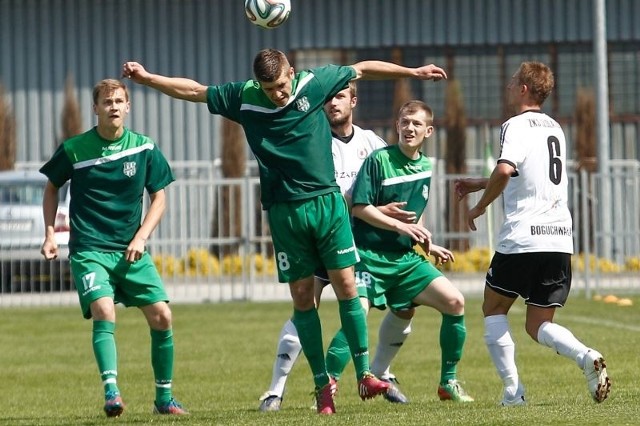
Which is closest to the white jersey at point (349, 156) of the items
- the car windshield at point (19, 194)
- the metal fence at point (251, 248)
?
the metal fence at point (251, 248)

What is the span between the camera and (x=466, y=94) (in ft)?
103

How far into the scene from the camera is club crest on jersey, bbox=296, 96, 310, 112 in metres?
8.79

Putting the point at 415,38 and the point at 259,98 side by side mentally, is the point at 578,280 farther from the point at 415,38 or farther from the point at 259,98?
the point at 259,98

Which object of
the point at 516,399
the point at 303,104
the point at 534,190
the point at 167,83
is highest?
the point at 167,83

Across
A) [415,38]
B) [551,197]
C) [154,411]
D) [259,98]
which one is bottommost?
[154,411]

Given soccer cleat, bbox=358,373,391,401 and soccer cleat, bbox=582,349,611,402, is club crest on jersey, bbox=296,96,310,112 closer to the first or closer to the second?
soccer cleat, bbox=358,373,391,401

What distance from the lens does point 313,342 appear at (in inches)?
357

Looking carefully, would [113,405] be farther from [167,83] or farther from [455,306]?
[455,306]

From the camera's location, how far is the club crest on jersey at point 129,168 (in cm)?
986

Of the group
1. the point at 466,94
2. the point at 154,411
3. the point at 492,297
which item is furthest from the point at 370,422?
the point at 466,94

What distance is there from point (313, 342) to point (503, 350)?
1145mm

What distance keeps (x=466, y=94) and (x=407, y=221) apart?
71.9 ft

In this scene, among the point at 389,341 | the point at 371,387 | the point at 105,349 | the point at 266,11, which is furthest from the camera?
the point at 389,341

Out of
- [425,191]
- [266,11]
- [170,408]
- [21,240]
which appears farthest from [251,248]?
[266,11]
